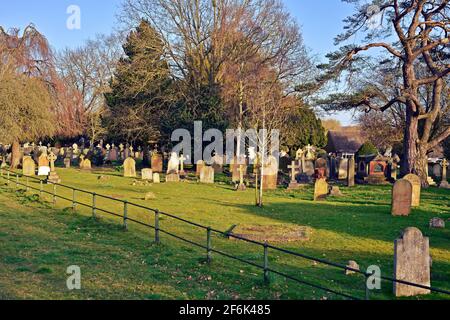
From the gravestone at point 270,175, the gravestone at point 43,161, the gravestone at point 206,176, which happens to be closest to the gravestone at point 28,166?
the gravestone at point 43,161

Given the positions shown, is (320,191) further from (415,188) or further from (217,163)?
(217,163)

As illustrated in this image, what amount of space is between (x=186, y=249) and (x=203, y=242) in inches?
38.6

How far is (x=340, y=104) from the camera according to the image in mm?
30734

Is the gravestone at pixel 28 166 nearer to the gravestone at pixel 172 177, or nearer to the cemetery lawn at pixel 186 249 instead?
the cemetery lawn at pixel 186 249

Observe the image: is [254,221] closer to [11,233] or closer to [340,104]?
[11,233]

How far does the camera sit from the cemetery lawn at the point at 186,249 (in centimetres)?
747

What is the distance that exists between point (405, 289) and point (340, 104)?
23961 mm

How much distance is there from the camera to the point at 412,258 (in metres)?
8.03

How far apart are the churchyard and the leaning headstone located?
0.41 ft

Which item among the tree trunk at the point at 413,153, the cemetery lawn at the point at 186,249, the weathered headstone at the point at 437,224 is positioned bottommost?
the cemetery lawn at the point at 186,249

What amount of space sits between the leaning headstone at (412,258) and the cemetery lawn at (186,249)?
353 mm

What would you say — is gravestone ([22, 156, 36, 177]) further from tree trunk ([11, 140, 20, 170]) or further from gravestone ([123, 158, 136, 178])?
gravestone ([123, 158, 136, 178])

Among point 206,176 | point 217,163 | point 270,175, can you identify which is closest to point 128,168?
point 206,176

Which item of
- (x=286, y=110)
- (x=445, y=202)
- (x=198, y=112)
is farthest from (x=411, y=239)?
(x=198, y=112)
